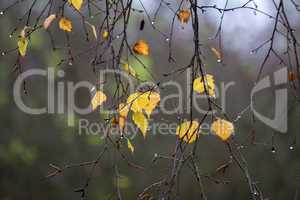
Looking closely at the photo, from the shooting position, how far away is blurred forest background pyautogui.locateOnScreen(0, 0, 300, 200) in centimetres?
308

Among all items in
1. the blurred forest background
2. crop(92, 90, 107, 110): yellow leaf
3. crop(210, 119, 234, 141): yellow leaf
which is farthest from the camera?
the blurred forest background

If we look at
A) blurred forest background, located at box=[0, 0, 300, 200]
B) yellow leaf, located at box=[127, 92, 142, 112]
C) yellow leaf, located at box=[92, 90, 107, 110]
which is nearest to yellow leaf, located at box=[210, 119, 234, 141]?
yellow leaf, located at box=[127, 92, 142, 112]

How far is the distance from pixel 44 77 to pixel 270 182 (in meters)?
1.54

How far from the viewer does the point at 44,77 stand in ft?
10.7

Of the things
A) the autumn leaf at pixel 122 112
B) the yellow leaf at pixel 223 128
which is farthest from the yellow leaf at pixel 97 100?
the yellow leaf at pixel 223 128

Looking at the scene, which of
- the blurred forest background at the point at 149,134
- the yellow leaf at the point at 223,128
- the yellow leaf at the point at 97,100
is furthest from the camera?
the blurred forest background at the point at 149,134

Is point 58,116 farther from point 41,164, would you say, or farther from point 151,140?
point 151,140

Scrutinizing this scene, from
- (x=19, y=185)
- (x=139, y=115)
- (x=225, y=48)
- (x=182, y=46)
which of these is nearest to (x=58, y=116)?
(x=19, y=185)

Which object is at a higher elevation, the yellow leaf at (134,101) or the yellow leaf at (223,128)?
the yellow leaf at (134,101)

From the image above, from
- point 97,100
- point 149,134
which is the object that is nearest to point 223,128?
point 97,100

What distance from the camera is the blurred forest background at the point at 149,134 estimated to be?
308cm

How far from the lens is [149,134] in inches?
125

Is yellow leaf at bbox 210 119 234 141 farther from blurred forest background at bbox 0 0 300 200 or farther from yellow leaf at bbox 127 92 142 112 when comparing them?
blurred forest background at bbox 0 0 300 200

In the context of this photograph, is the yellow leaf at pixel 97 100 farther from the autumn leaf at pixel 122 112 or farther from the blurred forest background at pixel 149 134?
the blurred forest background at pixel 149 134
